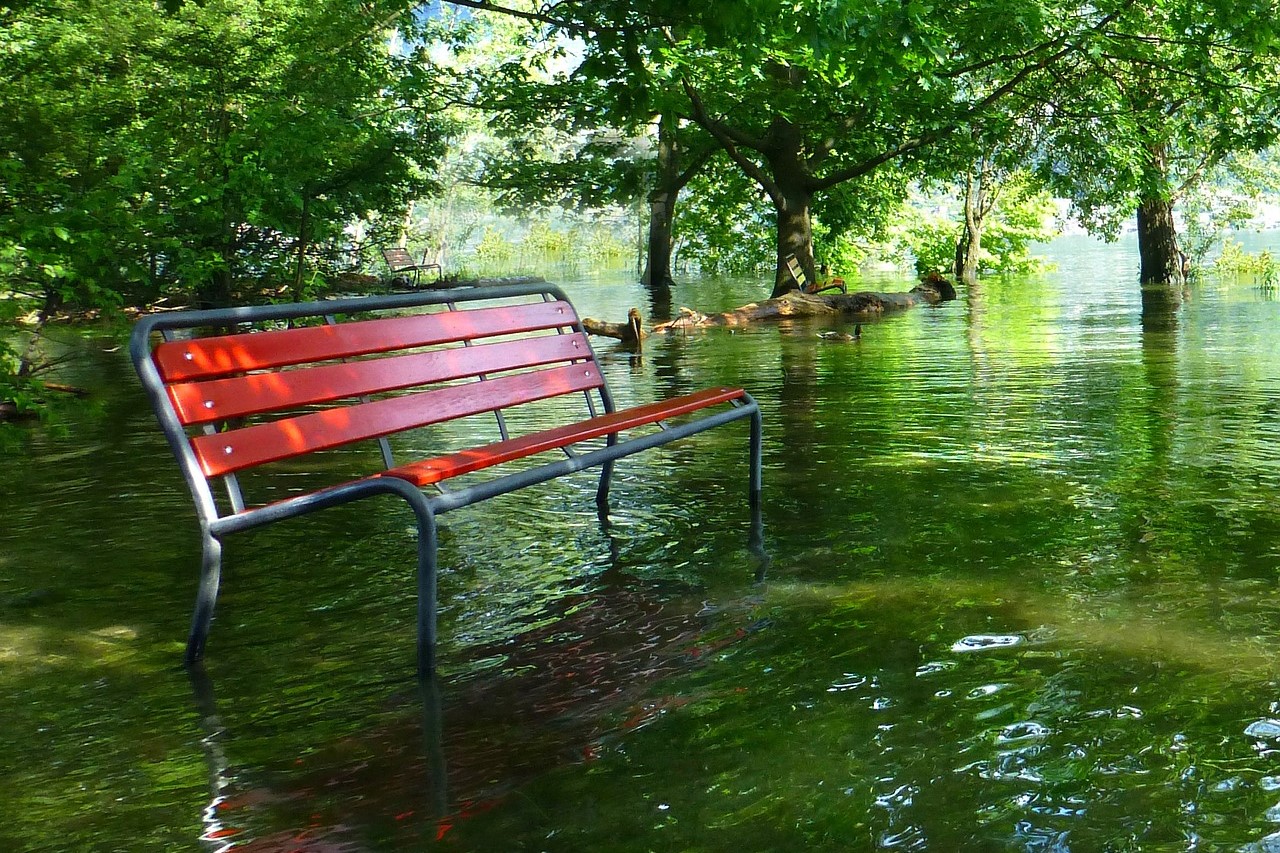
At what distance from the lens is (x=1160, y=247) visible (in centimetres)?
2534

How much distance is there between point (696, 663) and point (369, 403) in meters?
1.42

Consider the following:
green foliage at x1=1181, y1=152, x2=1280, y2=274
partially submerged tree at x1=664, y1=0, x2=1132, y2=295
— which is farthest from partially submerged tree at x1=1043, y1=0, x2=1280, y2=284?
green foliage at x1=1181, y1=152, x2=1280, y2=274

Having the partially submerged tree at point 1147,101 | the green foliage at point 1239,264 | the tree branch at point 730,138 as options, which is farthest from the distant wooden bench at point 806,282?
the green foliage at point 1239,264

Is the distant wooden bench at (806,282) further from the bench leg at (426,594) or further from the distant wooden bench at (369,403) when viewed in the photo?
the bench leg at (426,594)

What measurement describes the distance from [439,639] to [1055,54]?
17548mm

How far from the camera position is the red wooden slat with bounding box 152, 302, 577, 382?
338 cm

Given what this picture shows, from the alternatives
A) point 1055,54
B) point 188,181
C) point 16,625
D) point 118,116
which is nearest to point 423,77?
point 118,116

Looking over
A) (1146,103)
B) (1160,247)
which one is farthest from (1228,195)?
(1146,103)

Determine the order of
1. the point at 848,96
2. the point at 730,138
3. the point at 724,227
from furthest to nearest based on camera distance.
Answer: the point at 724,227 < the point at 730,138 < the point at 848,96

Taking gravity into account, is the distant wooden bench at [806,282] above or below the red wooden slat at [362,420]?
above

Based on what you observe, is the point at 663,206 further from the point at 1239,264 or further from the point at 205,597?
the point at 205,597

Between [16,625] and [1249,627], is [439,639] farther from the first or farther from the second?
[1249,627]

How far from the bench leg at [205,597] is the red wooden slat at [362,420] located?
0.22m

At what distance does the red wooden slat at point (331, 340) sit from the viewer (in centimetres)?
338
